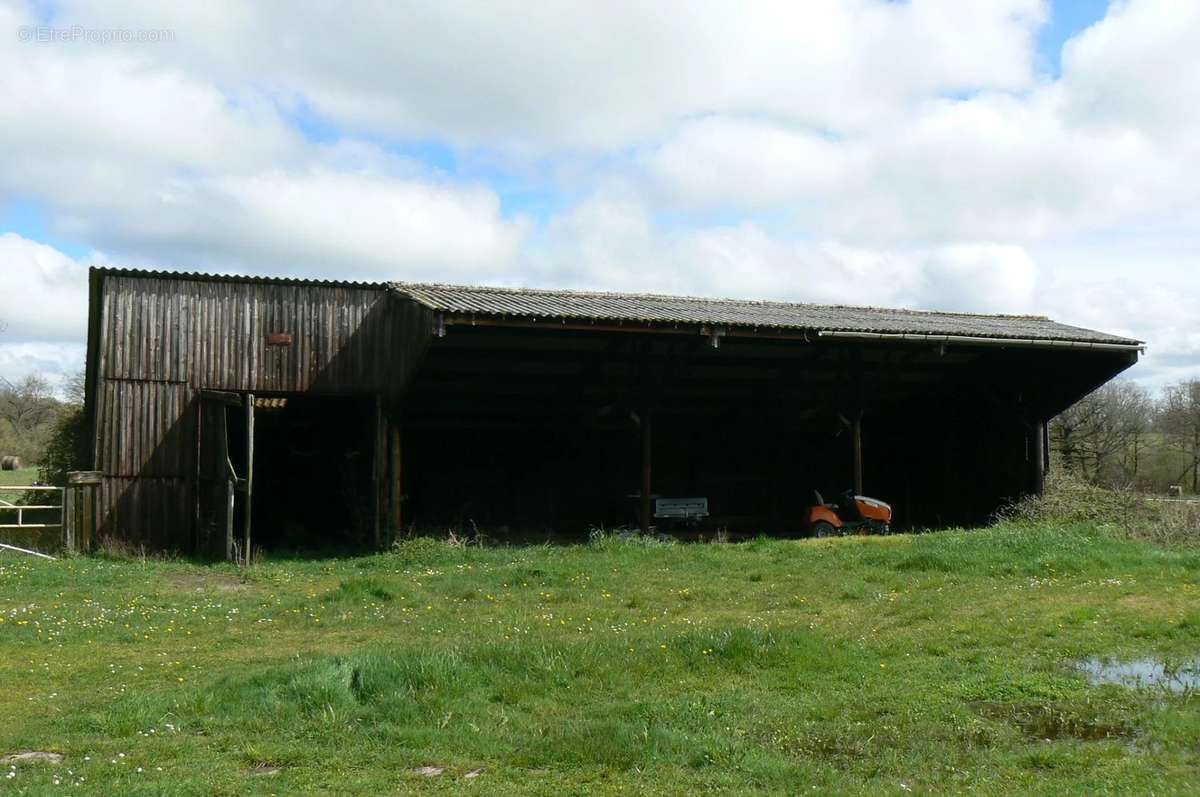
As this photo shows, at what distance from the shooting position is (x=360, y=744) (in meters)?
6.54

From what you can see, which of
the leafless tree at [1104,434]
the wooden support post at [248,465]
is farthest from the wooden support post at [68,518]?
the leafless tree at [1104,434]

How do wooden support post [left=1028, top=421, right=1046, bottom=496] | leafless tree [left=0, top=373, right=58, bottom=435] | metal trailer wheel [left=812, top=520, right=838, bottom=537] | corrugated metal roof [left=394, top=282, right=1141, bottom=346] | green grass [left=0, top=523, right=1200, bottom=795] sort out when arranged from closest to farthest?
green grass [left=0, top=523, right=1200, bottom=795] → corrugated metal roof [left=394, top=282, right=1141, bottom=346] → metal trailer wheel [left=812, top=520, right=838, bottom=537] → wooden support post [left=1028, top=421, right=1046, bottom=496] → leafless tree [left=0, top=373, right=58, bottom=435]

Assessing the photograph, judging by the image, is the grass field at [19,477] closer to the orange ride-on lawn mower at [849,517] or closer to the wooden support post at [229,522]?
the wooden support post at [229,522]

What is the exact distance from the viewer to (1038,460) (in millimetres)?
23500

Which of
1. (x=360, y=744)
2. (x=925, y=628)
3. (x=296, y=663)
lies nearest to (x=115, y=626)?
(x=296, y=663)

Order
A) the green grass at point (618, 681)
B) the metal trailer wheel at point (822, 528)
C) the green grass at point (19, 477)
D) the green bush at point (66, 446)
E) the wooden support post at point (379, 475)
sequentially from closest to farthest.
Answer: the green grass at point (618, 681), the wooden support post at point (379, 475), the metal trailer wheel at point (822, 528), the green bush at point (66, 446), the green grass at point (19, 477)

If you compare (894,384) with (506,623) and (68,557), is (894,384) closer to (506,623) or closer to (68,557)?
(506,623)

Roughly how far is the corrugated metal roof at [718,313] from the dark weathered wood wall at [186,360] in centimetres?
140

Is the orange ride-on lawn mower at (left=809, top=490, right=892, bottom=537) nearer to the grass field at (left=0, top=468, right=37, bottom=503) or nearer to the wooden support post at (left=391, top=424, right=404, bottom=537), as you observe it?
the wooden support post at (left=391, top=424, right=404, bottom=537)

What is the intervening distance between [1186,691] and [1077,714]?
3.35ft

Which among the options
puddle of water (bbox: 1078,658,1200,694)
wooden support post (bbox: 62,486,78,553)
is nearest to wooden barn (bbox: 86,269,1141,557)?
wooden support post (bbox: 62,486,78,553)

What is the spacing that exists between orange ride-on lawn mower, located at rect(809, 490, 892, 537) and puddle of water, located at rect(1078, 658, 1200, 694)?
42.2ft

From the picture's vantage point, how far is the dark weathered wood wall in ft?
62.6

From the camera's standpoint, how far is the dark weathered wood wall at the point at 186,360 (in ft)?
62.6
